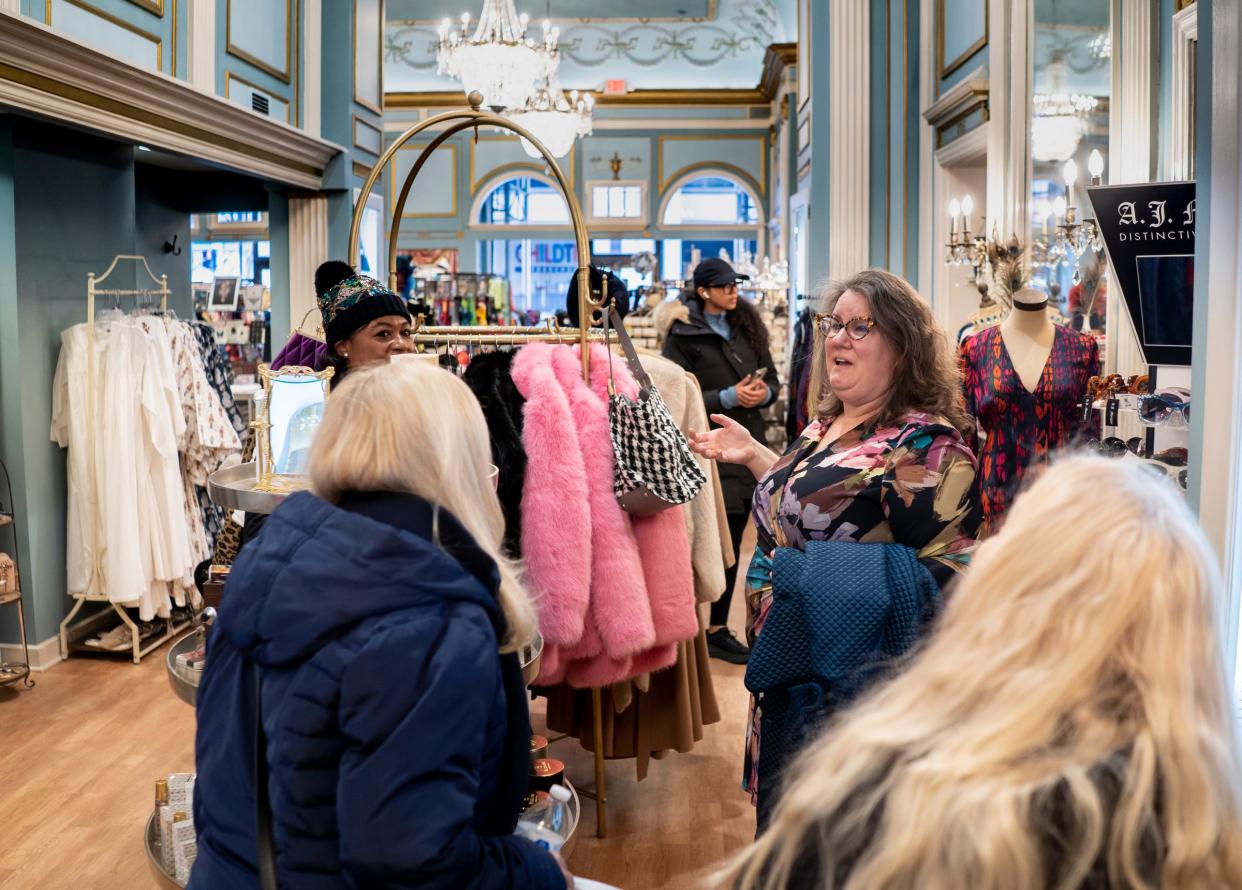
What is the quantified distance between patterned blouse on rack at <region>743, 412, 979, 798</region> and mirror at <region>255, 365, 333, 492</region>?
0.92 metres

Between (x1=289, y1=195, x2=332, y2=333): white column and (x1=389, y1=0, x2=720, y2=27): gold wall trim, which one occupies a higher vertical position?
(x1=389, y1=0, x2=720, y2=27): gold wall trim

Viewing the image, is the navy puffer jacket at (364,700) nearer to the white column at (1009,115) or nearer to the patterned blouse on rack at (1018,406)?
the patterned blouse on rack at (1018,406)

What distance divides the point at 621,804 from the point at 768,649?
5.84 ft

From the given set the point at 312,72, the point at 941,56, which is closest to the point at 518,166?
the point at 312,72

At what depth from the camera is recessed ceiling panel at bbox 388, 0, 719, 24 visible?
13.5 meters

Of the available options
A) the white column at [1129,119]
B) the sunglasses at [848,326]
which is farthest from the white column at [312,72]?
the sunglasses at [848,326]

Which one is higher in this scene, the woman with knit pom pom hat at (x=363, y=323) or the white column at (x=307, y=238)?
the white column at (x=307, y=238)

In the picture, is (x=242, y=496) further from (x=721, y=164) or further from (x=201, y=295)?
(x=721, y=164)

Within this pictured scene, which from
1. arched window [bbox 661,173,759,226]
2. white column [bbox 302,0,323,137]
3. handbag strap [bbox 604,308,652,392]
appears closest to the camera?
handbag strap [bbox 604,308,652,392]

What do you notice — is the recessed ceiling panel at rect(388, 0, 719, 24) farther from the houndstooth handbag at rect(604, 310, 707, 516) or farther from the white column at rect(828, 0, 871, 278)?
the houndstooth handbag at rect(604, 310, 707, 516)

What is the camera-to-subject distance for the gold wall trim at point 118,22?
4359mm

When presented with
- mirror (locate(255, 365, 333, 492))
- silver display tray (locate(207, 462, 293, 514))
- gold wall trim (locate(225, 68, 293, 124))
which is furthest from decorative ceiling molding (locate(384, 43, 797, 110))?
silver display tray (locate(207, 462, 293, 514))

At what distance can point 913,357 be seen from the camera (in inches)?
81.0

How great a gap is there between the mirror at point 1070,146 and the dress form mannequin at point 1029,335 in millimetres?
269
